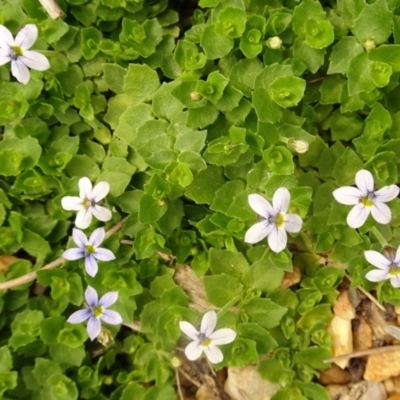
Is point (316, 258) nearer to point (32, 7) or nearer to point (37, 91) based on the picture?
point (37, 91)

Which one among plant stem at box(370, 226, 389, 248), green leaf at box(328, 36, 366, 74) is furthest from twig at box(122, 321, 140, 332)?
green leaf at box(328, 36, 366, 74)

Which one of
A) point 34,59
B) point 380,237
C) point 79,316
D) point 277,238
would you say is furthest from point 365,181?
point 34,59

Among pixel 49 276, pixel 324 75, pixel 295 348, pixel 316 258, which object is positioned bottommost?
pixel 295 348

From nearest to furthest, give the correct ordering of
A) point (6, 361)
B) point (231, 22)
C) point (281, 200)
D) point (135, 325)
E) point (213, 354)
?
point (281, 200) < point (213, 354) < point (231, 22) < point (6, 361) < point (135, 325)

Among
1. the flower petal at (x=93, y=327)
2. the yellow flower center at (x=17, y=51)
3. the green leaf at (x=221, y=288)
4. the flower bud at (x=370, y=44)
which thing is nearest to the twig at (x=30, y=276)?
the flower petal at (x=93, y=327)

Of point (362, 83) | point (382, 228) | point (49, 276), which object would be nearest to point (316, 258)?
point (382, 228)

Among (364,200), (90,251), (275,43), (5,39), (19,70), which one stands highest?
(5,39)

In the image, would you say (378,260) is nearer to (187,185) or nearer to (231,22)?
(187,185)

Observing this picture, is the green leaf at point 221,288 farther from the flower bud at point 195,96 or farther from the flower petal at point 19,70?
the flower petal at point 19,70
